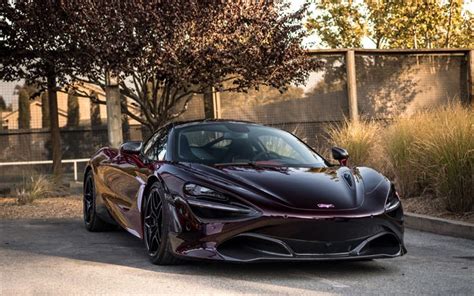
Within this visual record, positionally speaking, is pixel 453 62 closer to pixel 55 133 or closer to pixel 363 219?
pixel 55 133

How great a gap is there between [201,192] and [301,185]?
81 cm

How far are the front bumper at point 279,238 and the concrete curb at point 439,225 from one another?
2608mm

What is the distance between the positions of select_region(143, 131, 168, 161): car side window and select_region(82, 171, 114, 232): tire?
1.34 meters

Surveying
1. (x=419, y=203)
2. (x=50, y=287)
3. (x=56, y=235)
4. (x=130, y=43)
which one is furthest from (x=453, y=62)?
(x=50, y=287)

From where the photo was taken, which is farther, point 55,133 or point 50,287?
point 55,133

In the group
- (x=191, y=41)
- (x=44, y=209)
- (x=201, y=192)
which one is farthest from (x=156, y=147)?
(x=44, y=209)

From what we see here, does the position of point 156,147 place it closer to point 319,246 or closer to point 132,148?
point 132,148

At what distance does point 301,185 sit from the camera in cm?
557

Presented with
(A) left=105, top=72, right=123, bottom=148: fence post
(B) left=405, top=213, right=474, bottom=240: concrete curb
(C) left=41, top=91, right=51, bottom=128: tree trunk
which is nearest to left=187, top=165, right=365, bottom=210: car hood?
(B) left=405, top=213, right=474, bottom=240: concrete curb

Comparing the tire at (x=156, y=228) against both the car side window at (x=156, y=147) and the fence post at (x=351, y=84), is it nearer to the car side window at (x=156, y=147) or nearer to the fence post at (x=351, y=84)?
the car side window at (x=156, y=147)

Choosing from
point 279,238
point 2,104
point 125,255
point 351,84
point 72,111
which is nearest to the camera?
point 279,238

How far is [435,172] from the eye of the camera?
8.80m

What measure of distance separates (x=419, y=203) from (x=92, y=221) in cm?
427

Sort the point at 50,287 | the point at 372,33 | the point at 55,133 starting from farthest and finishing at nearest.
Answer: the point at 372,33
the point at 55,133
the point at 50,287
